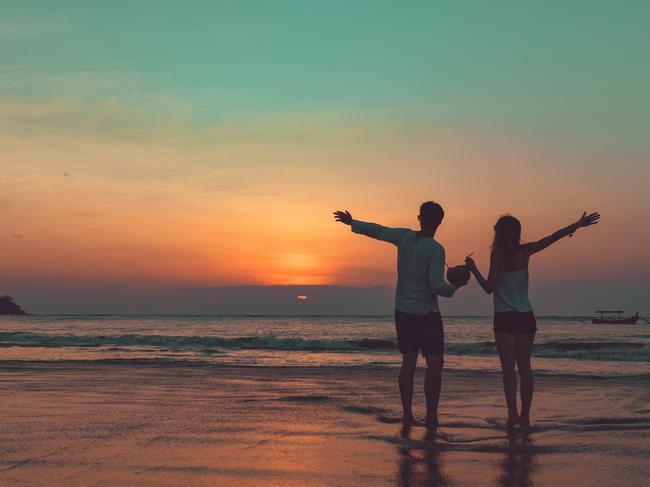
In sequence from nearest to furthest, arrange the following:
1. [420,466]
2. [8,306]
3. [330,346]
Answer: [420,466], [330,346], [8,306]

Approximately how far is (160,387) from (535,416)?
5.07 m

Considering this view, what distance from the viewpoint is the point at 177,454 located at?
4723 mm

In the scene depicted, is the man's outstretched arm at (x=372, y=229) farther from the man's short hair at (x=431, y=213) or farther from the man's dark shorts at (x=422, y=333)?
the man's dark shorts at (x=422, y=333)

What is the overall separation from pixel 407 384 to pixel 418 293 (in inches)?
33.6

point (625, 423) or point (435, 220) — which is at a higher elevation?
point (435, 220)

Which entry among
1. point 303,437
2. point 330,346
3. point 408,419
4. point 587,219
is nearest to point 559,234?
point 587,219

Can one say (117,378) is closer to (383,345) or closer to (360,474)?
(360,474)

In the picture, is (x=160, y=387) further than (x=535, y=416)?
Yes

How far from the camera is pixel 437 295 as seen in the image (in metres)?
6.36

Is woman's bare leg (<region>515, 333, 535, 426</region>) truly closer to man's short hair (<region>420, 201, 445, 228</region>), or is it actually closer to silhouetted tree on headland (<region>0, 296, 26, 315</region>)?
man's short hair (<region>420, 201, 445, 228</region>)

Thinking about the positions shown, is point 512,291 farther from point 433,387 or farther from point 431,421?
point 431,421

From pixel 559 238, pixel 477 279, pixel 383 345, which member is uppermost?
pixel 559 238

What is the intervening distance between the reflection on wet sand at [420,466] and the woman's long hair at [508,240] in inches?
77.8

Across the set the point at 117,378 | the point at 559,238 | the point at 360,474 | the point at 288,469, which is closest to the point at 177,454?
the point at 288,469
